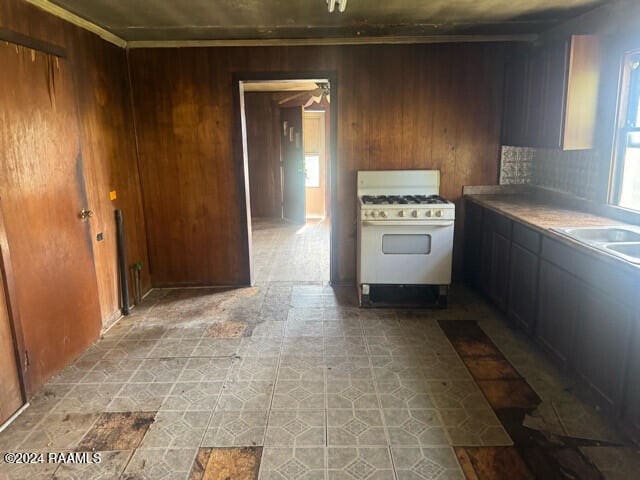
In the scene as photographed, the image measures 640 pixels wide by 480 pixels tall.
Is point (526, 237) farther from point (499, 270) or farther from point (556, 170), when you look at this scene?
point (556, 170)

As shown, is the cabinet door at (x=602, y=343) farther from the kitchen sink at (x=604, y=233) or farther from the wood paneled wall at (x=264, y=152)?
the wood paneled wall at (x=264, y=152)

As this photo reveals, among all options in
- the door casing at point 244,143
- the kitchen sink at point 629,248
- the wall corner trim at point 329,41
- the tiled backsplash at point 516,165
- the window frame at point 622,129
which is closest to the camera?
the kitchen sink at point 629,248

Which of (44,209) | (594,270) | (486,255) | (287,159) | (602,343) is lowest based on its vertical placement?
(602,343)

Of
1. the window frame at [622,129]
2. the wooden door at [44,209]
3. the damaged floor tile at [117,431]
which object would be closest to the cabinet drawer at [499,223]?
the window frame at [622,129]

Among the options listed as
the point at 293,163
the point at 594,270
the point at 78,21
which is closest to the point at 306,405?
the point at 594,270

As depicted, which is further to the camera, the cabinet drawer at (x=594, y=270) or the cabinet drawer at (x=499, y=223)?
the cabinet drawer at (x=499, y=223)

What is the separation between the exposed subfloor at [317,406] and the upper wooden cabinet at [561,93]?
1.48m

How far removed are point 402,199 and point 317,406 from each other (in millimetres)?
2147

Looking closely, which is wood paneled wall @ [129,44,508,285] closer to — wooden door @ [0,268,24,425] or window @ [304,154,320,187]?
wooden door @ [0,268,24,425]

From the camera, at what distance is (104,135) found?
365 cm

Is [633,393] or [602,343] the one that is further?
[602,343]

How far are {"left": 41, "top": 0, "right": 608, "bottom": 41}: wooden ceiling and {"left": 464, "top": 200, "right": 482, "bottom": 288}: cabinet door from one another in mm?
1567

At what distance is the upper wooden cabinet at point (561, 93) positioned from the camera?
10.0 ft

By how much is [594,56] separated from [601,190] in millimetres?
915
